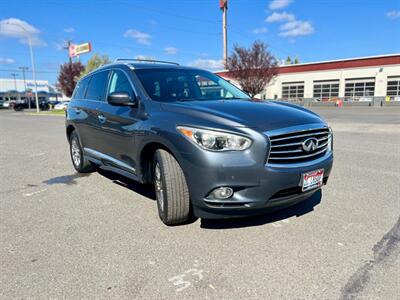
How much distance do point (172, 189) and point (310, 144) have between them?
4.73 ft

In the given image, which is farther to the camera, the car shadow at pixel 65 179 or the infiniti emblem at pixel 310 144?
the car shadow at pixel 65 179

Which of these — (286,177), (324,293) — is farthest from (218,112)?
(324,293)

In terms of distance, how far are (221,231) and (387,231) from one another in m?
1.75

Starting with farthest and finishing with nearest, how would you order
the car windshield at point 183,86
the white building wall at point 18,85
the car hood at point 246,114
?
the white building wall at point 18,85 → the car windshield at point 183,86 → the car hood at point 246,114

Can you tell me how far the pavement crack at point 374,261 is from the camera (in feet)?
8.01

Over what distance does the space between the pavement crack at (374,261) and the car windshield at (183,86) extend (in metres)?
2.43

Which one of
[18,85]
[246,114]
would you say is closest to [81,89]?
[246,114]

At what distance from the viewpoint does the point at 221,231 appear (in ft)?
11.4

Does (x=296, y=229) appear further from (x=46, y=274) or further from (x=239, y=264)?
(x=46, y=274)

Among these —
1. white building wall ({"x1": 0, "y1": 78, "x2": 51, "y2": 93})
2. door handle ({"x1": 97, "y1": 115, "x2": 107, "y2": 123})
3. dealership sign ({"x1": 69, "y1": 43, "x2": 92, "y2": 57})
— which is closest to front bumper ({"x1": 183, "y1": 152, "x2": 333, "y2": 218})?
door handle ({"x1": 97, "y1": 115, "x2": 107, "y2": 123})

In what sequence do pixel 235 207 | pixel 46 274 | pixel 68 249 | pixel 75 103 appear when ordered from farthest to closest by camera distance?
pixel 75 103 → pixel 68 249 → pixel 235 207 → pixel 46 274

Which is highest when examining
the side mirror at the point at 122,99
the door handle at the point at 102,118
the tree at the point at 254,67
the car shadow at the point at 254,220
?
the tree at the point at 254,67

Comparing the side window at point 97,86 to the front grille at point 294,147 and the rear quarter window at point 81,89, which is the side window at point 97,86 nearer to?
the rear quarter window at point 81,89

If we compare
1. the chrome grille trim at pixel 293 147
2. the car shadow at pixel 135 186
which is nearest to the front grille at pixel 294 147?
the chrome grille trim at pixel 293 147
